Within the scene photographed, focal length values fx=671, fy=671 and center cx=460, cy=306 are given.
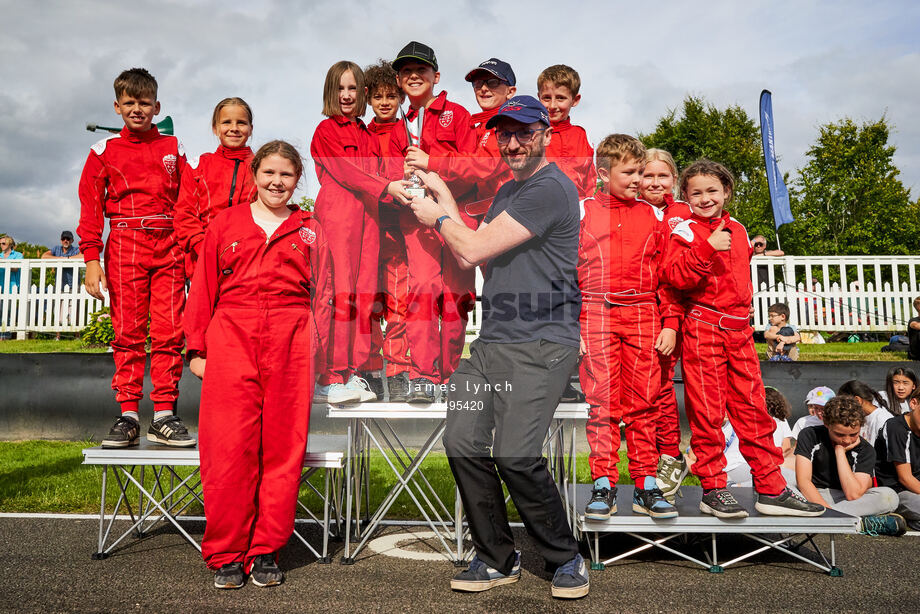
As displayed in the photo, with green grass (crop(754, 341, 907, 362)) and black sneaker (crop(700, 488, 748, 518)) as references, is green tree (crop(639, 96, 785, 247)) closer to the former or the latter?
green grass (crop(754, 341, 907, 362))

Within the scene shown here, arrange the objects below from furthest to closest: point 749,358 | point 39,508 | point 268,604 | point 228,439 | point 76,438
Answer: point 76,438, point 39,508, point 749,358, point 228,439, point 268,604

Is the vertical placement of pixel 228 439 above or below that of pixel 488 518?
above

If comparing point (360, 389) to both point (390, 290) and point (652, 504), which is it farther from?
point (652, 504)

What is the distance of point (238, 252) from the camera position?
12.4 ft

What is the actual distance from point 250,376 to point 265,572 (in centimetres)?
105

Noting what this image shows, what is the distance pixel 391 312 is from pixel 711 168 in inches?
92.5

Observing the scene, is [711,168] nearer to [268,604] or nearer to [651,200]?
[651,200]

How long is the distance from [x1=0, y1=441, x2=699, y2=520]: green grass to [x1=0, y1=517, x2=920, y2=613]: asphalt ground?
3.75ft

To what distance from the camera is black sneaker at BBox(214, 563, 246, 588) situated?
3525 millimetres

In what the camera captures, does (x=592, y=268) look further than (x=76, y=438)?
No

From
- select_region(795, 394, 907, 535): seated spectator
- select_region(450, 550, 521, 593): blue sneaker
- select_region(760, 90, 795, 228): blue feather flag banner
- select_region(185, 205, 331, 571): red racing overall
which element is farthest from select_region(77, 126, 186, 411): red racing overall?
select_region(760, 90, 795, 228): blue feather flag banner

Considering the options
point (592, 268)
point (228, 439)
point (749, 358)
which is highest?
point (592, 268)

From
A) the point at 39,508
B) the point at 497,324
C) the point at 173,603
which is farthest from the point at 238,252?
the point at 39,508

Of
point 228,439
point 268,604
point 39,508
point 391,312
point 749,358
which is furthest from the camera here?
point 39,508
